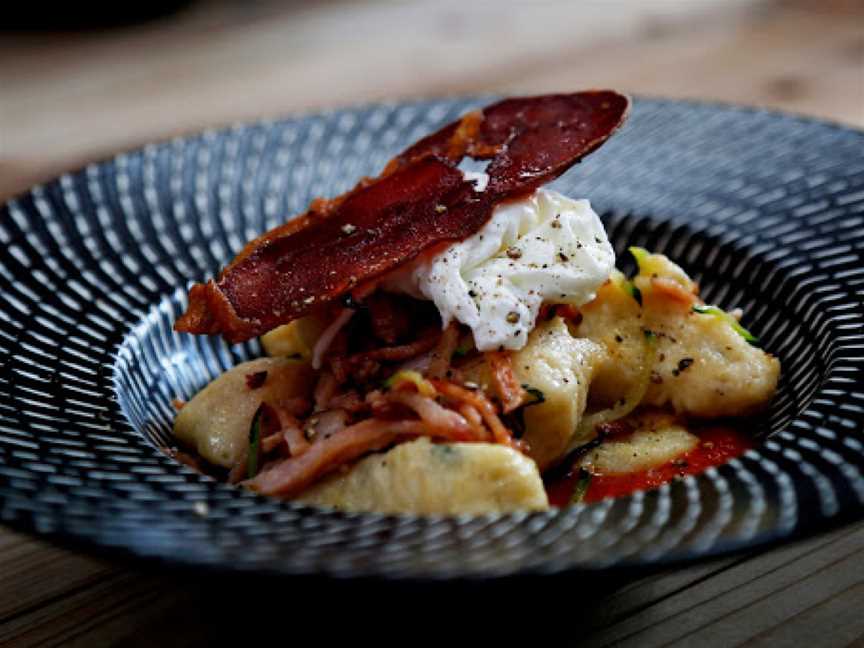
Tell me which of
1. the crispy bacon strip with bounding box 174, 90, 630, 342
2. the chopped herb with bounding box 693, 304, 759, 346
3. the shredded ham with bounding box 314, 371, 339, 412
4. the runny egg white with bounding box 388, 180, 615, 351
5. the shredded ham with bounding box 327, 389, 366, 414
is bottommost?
the chopped herb with bounding box 693, 304, 759, 346

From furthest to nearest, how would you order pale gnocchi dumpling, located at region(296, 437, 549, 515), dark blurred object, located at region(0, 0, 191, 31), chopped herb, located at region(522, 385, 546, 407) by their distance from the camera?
dark blurred object, located at region(0, 0, 191, 31) → chopped herb, located at region(522, 385, 546, 407) → pale gnocchi dumpling, located at region(296, 437, 549, 515)

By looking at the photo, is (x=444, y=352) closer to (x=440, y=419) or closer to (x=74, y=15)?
(x=440, y=419)

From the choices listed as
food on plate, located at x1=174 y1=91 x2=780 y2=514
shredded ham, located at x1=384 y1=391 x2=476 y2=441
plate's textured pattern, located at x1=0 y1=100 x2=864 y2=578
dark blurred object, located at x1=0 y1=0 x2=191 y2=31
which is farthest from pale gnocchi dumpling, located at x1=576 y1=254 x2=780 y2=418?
dark blurred object, located at x1=0 y1=0 x2=191 y2=31

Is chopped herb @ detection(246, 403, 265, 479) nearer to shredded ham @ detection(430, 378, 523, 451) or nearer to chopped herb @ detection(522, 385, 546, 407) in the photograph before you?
shredded ham @ detection(430, 378, 523, 451)

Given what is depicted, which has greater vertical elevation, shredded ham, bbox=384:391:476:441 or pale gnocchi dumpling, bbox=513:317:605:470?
shredded ham, bbox=384:391:476:441

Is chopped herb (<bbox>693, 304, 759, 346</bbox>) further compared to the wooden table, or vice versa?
chopped herb (<bbox>693, 304, 759, 346</bbox>)

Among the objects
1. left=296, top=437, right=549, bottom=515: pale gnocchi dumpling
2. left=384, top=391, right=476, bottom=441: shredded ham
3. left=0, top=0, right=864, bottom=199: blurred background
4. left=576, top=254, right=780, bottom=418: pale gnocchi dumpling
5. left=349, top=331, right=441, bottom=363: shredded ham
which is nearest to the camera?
left=296, top=437, right=549, bottom=515: pale gnocchi dumpling

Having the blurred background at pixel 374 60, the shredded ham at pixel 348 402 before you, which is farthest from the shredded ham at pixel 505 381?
the blurred background at pixel 374 60
